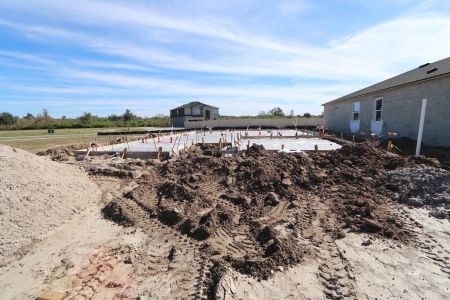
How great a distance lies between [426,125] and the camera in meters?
13.1

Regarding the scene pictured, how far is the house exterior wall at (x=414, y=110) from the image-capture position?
39.7 feet

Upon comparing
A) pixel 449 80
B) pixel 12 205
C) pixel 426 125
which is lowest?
pixel 12 205

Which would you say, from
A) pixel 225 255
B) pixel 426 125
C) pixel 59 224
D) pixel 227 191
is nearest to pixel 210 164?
pixel 227 191

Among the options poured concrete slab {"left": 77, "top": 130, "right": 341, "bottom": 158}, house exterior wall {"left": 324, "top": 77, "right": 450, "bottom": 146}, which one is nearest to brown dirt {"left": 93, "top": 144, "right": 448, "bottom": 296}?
house exterior wall {"left": 324, "top": 77, "right": 450, "bottom": 146}

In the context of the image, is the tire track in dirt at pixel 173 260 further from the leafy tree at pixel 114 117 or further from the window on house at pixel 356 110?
the leafy tree at pixel 114 117

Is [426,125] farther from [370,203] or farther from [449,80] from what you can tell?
[370,203]

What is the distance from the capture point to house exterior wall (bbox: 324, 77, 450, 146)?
12.1 m

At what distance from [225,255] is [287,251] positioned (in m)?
0.92

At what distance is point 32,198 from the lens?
21.0 ft

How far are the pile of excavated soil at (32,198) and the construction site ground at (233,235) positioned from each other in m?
0.03

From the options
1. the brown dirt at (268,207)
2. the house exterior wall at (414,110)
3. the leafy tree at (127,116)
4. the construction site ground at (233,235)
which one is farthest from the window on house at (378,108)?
the leafy tree at (127,116)

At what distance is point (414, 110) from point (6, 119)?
57.5m

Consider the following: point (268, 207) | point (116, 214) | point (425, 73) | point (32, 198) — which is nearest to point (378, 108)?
point (425, 73)

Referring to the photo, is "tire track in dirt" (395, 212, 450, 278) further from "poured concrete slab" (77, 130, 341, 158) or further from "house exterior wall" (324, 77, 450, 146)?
"poured concrete slab" (77, 130, 341, 158)
